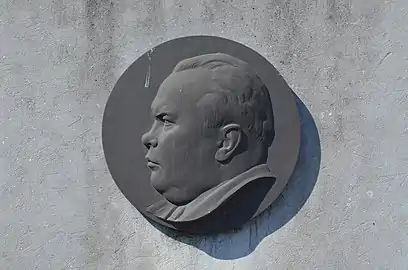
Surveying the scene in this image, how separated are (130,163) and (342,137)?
868mm

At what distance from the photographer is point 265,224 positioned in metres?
3.30

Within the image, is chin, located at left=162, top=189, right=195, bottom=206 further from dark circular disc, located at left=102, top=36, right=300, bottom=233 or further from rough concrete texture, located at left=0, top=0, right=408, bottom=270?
rough concrete texture, located at left=0, top=0, right=408, bottom=270

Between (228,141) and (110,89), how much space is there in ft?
1.88

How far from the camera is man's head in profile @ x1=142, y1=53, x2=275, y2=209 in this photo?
10.4 feet

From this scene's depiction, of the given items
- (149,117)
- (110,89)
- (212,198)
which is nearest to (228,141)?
(212,198)

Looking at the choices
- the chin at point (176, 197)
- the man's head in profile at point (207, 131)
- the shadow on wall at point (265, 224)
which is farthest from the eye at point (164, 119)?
the shadow on wall at point (265, 224)

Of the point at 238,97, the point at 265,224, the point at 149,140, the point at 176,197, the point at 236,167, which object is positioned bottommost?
the point at 265,224

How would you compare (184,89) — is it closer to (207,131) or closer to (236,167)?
(207,131)

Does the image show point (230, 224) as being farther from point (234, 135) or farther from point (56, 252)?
point (56, 252)

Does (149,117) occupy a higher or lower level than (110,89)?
lower

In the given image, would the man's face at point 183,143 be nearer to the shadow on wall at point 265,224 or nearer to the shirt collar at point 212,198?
the shirt collar at point 212,198

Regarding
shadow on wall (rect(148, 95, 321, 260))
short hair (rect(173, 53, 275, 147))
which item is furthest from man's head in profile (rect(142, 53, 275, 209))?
shadow on wall (rect(148, 95, 321, 260))

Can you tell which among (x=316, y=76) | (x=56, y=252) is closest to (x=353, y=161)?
(x=316, y=76)

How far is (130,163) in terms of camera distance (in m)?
3.27
